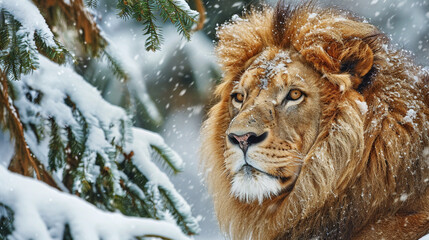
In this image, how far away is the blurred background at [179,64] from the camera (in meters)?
3.21

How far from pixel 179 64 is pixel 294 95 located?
3.17 metres

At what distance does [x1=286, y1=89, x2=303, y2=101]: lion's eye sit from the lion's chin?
0.38 meters

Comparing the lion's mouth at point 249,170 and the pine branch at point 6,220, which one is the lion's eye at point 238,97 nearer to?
the lion's mouth at point 249,170

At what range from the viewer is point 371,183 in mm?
2492

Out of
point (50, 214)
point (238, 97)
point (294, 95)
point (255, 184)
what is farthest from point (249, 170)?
point (50, 214)

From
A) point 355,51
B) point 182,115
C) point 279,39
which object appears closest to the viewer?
point 355,51

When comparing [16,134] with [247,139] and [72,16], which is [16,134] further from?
[247,139]

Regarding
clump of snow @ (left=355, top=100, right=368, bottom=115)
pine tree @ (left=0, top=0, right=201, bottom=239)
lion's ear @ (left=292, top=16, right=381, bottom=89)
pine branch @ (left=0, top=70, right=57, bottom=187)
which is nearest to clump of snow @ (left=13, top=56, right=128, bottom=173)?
pine tree @ (left=0, top=0, right=201, bottom=239)

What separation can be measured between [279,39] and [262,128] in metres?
0.59

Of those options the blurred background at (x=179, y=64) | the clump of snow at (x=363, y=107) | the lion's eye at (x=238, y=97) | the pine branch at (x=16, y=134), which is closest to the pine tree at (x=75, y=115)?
the pine branch at (x=16, y=134)

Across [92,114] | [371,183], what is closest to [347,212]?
[371,183]

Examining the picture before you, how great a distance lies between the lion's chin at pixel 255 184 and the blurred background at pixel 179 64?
41cm

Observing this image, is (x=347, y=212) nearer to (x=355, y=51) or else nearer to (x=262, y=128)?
(x=262, y=128)

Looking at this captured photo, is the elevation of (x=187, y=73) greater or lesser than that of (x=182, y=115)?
greater
